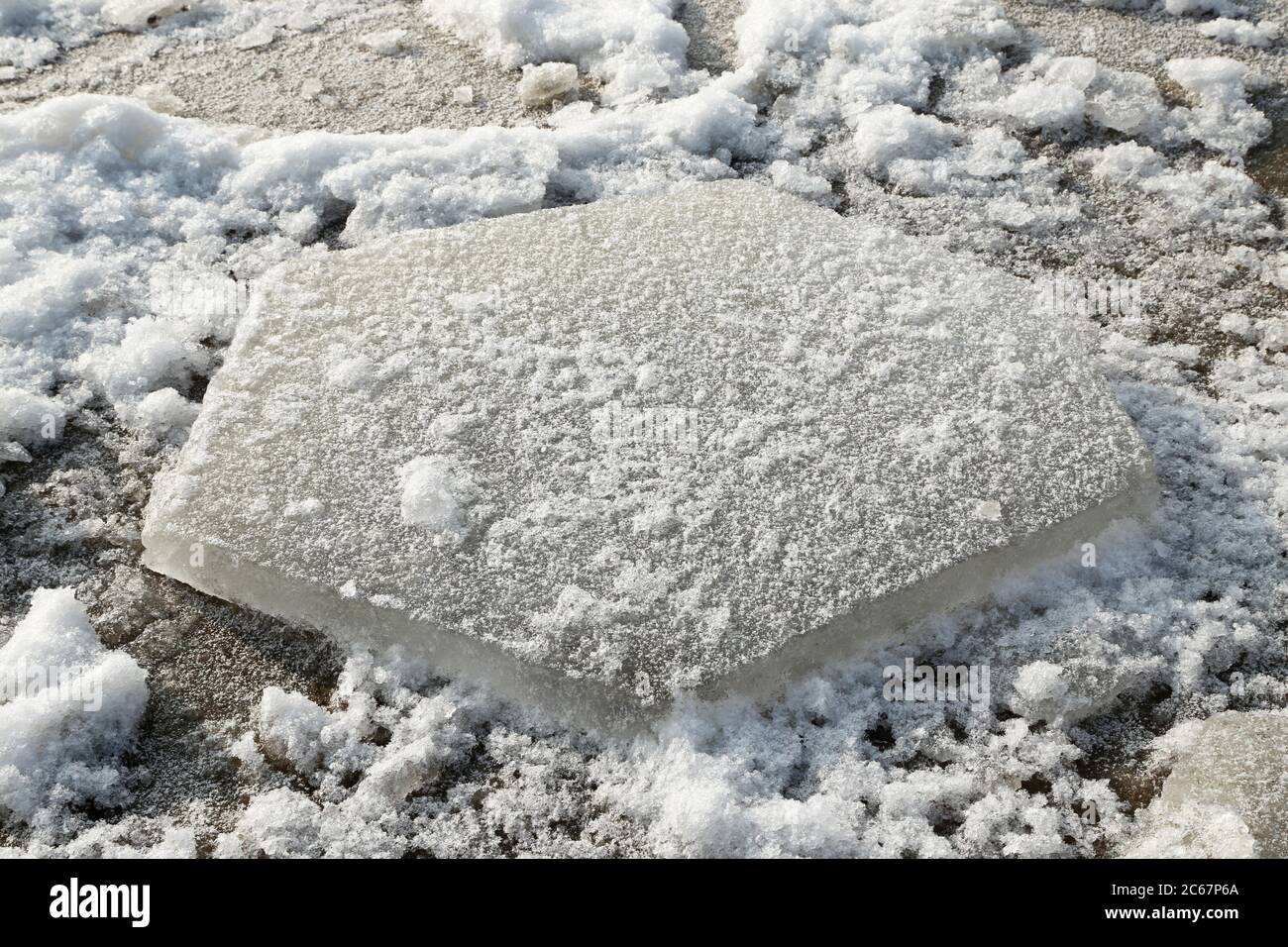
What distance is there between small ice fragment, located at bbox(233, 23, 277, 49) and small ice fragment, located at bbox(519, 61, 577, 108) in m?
0.89

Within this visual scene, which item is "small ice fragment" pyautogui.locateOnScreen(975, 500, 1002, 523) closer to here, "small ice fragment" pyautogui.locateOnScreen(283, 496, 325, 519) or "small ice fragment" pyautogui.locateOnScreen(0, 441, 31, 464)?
"small ice fragment" pyautogui.locateOnScreen(283, 496, 325, 519)

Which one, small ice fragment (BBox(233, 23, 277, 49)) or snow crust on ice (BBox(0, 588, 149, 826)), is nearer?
snow crust on ice (BBox(0, 588, 149, 826))

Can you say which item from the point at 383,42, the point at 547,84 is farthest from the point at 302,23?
the point at 547,84

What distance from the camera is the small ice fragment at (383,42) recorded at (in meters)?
3.55

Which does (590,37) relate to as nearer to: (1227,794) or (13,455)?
(13,455)

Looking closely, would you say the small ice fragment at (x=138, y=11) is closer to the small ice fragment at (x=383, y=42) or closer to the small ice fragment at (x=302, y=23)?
the small ice fragment at (x=302, y=23)

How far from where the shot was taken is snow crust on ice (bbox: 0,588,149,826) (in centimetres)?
184

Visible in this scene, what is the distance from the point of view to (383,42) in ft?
11.7

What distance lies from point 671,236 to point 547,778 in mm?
1263

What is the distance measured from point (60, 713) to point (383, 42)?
2.39 metres

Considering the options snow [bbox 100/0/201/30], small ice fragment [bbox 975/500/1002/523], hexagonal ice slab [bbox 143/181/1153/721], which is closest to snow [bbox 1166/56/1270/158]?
hexagonal ice slab [bbox 143/181/1153/721]

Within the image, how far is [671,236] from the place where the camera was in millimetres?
2590

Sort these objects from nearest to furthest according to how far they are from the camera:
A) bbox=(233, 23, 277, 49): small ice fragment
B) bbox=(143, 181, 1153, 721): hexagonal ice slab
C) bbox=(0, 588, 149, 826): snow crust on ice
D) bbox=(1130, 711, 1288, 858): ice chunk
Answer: bbox=(1130, 711, 1288, 858): ice chunk, bbox=(0, 588, 149, 826): snow crust on ice, bbox=(143, 181, 1153, 721): hexagonal ice slab, bbox=(233, 23, 277, 49): small ice fragment

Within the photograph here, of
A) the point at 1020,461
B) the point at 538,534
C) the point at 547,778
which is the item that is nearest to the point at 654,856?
the point at 547,778
